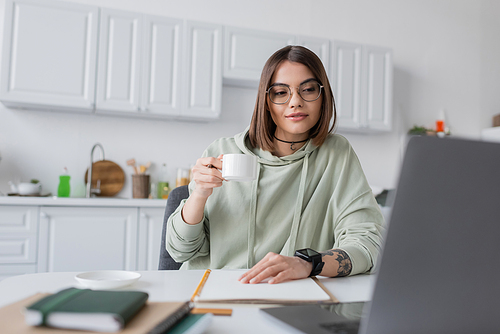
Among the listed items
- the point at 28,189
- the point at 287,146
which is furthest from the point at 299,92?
the point at 28,189

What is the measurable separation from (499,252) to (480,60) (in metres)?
4.82

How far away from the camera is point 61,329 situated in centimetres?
46

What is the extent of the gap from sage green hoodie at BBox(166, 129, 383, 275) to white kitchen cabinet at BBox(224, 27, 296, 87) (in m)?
1.98

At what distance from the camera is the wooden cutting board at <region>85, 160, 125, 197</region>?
10.1 ft

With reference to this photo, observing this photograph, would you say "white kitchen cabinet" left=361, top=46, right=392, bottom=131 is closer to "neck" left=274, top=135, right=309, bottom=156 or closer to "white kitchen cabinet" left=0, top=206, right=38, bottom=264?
"neck" left=274, top=135, right=309, bottom=156

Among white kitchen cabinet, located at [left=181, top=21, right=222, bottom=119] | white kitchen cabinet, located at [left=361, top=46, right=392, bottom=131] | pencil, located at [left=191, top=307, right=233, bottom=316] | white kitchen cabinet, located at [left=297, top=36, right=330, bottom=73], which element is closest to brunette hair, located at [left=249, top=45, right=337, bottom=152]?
pencil, located at [left=191, top=307, right=233, bottom=316]

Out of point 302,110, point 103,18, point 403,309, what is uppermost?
point 103,18

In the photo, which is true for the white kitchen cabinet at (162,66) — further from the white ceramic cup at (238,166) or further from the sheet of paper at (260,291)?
the sheet of paper at (260,291)

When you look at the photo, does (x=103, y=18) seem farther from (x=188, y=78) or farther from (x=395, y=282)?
(x=395, y=282)

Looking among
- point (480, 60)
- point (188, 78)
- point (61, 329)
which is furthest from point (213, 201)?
point (480, 60)

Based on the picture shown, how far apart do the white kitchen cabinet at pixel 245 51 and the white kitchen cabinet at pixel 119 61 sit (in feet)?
2.31

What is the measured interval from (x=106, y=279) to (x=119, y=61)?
7.88ft

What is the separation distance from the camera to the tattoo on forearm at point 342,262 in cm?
91

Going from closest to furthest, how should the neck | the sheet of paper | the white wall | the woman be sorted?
the sheet of paper
the woman
the neck
the white wall
